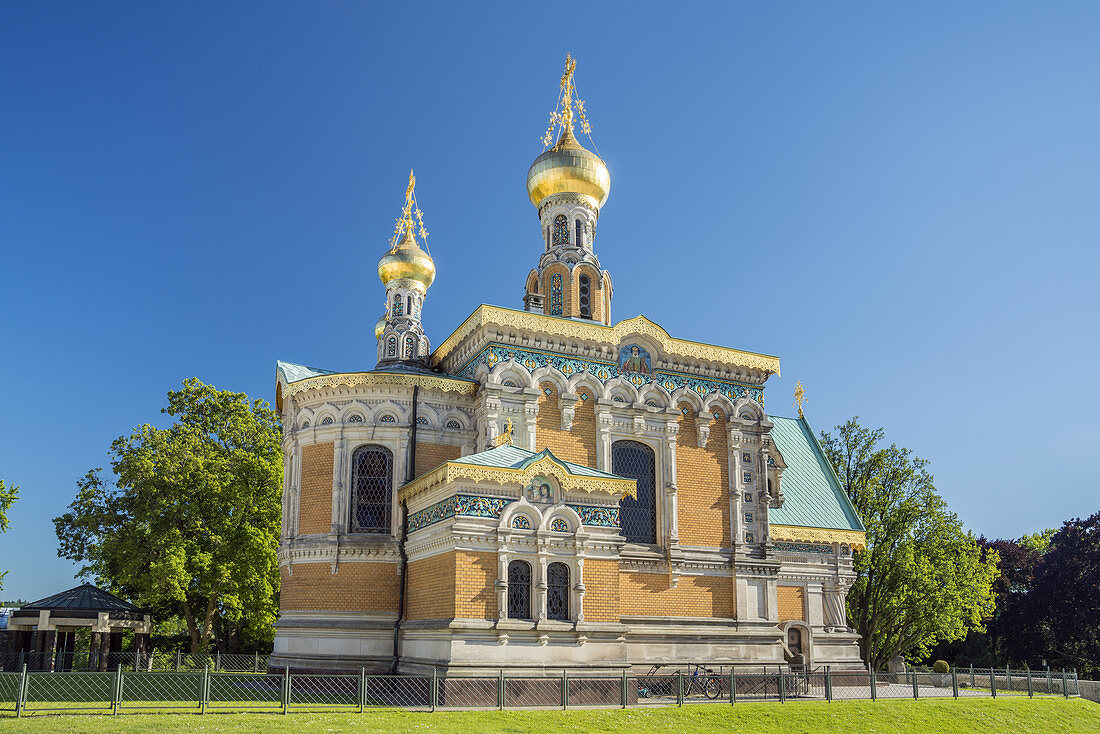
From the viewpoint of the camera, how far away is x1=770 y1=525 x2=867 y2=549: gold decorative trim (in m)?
24.9

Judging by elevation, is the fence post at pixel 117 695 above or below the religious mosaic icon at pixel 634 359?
below

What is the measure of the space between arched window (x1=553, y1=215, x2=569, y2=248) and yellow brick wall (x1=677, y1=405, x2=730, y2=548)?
607 cm

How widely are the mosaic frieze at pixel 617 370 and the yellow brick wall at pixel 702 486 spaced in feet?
2.49

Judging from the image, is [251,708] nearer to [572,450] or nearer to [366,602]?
[366,602]

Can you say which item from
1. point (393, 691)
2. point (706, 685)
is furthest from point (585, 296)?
point (393, 691)

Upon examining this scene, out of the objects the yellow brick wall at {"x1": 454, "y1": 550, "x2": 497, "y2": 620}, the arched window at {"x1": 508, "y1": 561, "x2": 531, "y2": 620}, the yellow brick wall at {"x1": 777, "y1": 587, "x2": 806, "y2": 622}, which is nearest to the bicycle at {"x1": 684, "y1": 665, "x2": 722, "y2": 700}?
the arched window at {"x1": 508, "y1": 561, "x2": 531, "y2": 620}

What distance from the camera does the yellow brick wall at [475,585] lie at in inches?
634

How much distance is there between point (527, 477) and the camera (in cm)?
1703

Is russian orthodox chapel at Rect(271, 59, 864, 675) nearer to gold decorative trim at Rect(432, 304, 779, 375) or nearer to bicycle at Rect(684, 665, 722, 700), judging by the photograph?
gold decorative trim at Rect(432, 304, 779, 375)

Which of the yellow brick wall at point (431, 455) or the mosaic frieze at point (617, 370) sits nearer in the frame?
the yellow brick wall at point (431, 455)

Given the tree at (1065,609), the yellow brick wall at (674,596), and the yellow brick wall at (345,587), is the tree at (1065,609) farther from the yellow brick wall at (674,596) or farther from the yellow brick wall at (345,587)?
the yellow brick wall at (345,587)

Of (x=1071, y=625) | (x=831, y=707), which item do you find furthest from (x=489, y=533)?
(x=1071, y=625)

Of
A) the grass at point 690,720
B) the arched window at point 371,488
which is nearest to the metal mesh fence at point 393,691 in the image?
the grass at point 690,720

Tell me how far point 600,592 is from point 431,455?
561 cm
